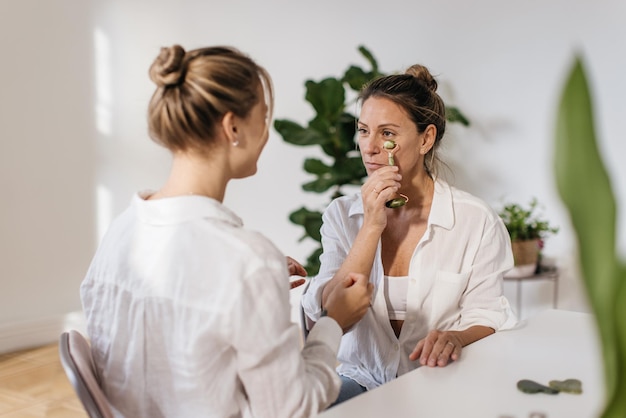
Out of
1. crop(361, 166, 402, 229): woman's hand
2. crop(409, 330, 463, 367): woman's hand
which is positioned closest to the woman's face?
crop(361, 166, 402, 229): woman's hand

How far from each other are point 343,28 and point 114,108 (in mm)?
1510

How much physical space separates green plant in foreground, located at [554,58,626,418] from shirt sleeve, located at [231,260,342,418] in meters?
0.77

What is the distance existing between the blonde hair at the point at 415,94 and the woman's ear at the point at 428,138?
1 centimetres

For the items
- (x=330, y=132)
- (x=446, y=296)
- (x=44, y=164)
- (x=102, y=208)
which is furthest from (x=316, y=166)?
(x=446, y=296)

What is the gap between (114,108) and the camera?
475cm

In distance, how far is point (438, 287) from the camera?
6.56 feet

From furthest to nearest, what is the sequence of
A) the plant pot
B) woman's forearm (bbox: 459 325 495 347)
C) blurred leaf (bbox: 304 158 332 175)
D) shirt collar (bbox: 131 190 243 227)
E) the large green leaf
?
blurred leaf (bbox: 304 158 332 175) < the large green leaf < the plant pot < woman's forearm (bbox: 459 325 495 347) < shirt collar (bbox: 131 190 243 227)

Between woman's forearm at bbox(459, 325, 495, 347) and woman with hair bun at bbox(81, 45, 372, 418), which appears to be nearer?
woman with hair bun at bbox(81, 45, 372, 418)

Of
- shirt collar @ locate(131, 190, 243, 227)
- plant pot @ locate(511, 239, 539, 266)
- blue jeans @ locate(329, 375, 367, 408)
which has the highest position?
shirt collar @ locate(131, 190, 243, 227)

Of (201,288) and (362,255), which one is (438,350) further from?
(201,288)

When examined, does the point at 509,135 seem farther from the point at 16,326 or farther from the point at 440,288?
the point at 16,326

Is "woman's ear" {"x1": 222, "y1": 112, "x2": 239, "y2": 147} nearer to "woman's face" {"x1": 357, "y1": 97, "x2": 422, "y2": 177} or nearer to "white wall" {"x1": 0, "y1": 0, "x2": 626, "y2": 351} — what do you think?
"woman's face" {"x1": 357, "y1": 97, "x2": 422, "y2": 177}

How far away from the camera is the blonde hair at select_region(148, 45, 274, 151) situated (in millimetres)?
1267

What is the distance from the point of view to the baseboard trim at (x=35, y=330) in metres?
4.32
